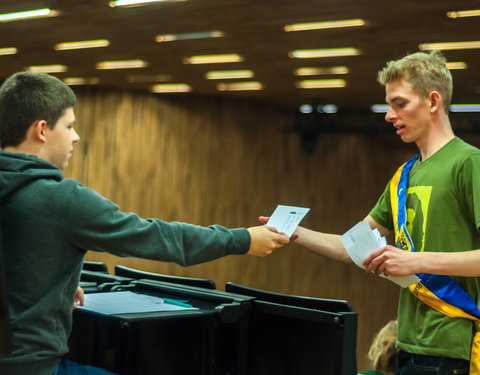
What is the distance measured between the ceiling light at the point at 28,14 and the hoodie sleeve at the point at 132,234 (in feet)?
19.9

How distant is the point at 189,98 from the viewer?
12.5m

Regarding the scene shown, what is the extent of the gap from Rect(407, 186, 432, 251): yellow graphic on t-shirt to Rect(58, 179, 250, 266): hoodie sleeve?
1.92 feet

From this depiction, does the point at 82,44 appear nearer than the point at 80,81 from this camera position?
Yes

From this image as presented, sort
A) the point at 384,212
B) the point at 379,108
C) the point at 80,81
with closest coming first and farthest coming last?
the point at 384,212, the point at 80,81, the point at 379,108

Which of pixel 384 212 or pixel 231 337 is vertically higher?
pixel 384 212

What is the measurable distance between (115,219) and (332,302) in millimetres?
720

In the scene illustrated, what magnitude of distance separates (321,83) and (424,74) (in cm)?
862

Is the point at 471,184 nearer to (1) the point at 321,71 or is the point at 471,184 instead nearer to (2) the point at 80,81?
(1) the point at 321,71

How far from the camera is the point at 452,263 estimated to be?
1959mm

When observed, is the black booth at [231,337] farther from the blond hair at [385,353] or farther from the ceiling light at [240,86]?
the ceiling light at [240,86]

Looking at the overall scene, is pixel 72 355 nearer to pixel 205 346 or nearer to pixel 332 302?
pixel 205 346

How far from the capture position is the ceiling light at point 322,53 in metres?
8.41

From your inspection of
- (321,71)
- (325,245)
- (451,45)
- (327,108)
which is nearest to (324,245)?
(325,245)

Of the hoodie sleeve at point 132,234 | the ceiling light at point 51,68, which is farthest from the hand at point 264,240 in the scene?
the ceiling light at point 51,68
